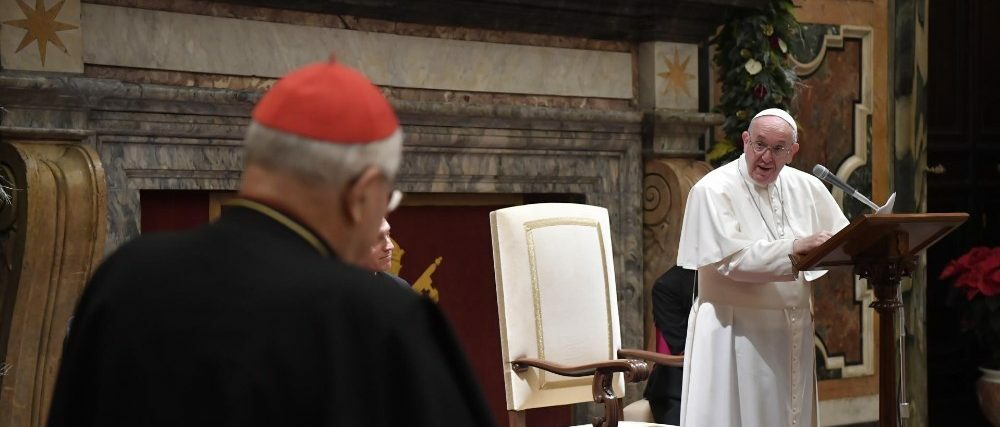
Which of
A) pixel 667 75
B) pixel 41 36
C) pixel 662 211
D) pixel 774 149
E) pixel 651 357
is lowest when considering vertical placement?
pixel 651 357

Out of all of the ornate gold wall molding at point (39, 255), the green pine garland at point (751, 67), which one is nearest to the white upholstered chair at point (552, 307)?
the ornate gold wall molding at point (39, 255)

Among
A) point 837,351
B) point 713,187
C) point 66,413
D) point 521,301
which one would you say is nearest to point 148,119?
point 521,301

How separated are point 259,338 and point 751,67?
4471mm

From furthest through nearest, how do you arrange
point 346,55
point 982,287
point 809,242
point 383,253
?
1. point 982,287
2. point 346,55
3. point 809,242
4. point 383,253

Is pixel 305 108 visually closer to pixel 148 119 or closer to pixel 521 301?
pixel 521 301

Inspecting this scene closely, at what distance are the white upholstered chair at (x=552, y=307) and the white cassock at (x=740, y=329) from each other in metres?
0.16

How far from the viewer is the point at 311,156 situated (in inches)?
54.2

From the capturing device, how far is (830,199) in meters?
4.36

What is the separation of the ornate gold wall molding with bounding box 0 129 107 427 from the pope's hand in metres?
2.10

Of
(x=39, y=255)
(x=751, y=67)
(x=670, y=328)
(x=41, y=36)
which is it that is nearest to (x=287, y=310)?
(x=39, y=255)

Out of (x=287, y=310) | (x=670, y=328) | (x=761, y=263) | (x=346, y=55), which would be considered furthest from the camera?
(x=670, y=328)

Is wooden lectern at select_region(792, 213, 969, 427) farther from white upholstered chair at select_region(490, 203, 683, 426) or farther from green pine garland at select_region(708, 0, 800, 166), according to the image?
green pine garland at select_region(708, 0, 800, 166)

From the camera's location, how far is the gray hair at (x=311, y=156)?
4.52ft

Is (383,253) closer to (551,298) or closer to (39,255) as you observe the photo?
(551,298)
